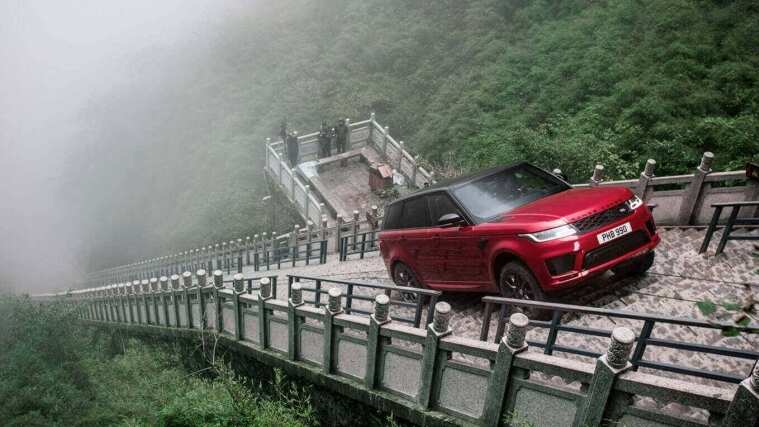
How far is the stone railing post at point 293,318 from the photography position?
8.33 meters

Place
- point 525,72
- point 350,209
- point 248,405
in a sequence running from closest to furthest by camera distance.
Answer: point 248,405 < point 350,209 < point 525,72

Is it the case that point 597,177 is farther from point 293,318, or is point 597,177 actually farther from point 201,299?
point 201,299

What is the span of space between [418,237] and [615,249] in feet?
9.52

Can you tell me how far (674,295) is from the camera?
7.25 meters

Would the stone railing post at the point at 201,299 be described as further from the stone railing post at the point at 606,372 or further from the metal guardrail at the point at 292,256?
the stone railing post at the point at 606,372

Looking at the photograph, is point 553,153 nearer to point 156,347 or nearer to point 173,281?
point 173,281

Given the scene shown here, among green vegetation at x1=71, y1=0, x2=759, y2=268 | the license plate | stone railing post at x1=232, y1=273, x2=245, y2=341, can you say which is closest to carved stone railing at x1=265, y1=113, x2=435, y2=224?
green vegetation at x1=71, y1=0, x2=759, y2=268

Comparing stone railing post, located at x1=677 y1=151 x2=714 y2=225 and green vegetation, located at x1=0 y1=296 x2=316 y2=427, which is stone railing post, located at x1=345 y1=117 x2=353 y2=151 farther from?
stone railing post, located at x1=677 y1=151 x2=714 y2=225

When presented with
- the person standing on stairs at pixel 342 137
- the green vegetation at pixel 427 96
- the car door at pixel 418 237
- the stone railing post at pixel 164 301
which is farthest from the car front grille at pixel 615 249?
the person standing on stairs at pixel 342 137

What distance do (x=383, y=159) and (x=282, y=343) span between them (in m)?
15.9

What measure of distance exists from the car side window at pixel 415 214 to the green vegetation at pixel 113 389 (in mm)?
3090

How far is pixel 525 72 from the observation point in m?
23.1

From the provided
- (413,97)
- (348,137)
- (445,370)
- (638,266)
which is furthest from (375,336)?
(413,97)

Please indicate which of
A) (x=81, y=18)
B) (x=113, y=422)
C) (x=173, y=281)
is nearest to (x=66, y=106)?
(x=81, y=18)
